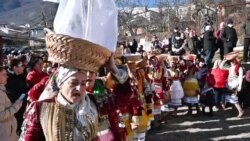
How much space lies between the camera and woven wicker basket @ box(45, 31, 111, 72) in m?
2.74

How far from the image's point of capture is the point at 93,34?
284 centimetres

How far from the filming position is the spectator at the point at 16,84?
6047mm

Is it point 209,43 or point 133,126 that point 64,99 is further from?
point 209,43

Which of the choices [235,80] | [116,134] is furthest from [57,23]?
[235,80]

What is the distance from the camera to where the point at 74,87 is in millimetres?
2770

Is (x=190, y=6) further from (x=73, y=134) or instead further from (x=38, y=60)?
(x=73, y=134)

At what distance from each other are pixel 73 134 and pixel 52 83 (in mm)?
347

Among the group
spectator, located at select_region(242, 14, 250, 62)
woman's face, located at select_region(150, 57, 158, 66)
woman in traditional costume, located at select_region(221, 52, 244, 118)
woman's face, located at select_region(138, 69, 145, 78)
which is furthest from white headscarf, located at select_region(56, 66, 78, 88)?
spectator, located at select_region(242, 14, 250, 62)

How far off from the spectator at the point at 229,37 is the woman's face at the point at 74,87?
11.2 m

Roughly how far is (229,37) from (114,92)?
9.92 m

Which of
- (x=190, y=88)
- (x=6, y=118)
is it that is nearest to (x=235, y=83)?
(x=190, y=88)

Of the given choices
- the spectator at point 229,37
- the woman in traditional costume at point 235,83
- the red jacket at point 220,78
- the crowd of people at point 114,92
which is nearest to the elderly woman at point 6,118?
the crowd of people at point 114,92

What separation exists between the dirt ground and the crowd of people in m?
0.22

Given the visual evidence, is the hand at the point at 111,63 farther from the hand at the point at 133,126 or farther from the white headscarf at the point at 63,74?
the hand at the point at 133,126
